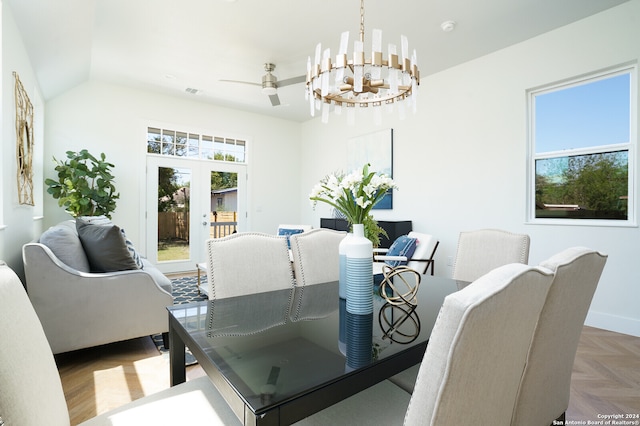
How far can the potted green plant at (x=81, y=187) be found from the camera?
4.11 m

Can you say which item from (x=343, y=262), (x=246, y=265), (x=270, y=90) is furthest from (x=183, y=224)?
(x=343, y=262)

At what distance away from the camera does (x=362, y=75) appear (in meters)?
1.96

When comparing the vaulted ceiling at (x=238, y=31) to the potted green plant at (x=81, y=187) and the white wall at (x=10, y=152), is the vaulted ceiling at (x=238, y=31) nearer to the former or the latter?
the white wall at (x=10, y=152)

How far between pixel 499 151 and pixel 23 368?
4.17 m

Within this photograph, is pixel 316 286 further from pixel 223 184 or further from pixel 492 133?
pixel 223 184

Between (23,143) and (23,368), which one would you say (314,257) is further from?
(23,143)

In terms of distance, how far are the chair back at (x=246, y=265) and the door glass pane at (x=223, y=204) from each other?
13.9 ft

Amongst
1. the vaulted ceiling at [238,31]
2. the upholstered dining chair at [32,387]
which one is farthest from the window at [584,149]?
the upholstered dining chair at [32,387]

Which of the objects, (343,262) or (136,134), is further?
(136,134)

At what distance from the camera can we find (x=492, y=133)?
3719 mm

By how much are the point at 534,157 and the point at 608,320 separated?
5.67ft

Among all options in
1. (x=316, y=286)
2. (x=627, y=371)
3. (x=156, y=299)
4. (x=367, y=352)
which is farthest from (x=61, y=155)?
(x=627, y=371)

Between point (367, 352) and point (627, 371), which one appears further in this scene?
point (627, 371)

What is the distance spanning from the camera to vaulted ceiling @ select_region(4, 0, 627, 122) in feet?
9.41
